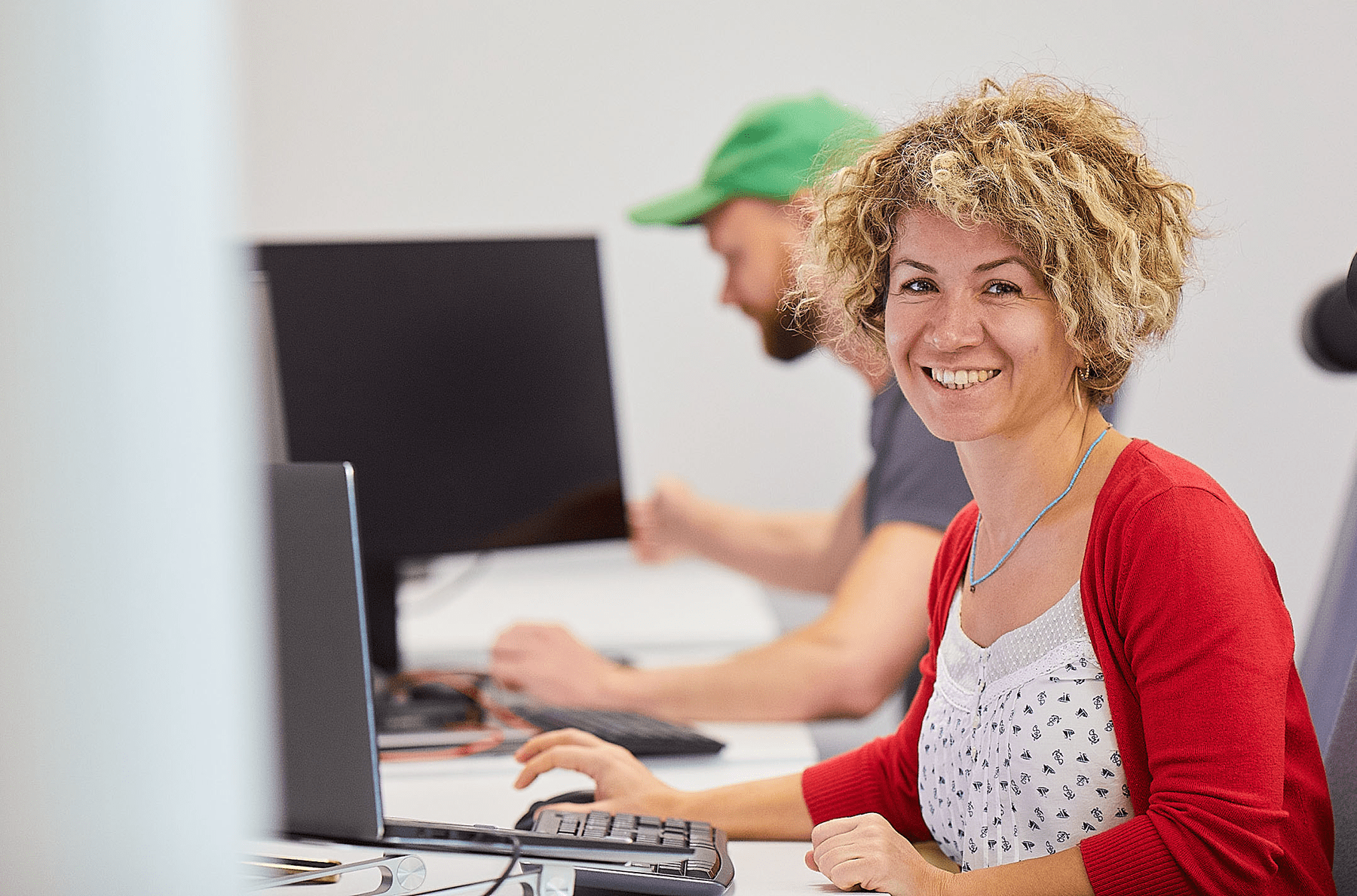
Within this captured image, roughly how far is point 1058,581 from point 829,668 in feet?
1.74

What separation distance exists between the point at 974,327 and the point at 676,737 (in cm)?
59

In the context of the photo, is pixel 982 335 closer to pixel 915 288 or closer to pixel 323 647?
pixel 915 288

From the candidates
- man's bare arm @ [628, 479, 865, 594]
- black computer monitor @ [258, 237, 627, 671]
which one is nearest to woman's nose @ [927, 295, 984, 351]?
black computer monitor @ [258, 237, 627, 671]

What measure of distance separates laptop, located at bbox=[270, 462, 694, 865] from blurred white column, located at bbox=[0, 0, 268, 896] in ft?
1.77

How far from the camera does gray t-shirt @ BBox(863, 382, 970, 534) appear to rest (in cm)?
136

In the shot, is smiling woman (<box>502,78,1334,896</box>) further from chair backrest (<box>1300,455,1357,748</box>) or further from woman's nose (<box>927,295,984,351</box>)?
chair backrest (<box>1300,455,1357,748</box>)

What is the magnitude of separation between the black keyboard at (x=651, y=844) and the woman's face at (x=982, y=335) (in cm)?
35

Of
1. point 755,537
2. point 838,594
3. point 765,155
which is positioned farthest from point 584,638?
point 765,155

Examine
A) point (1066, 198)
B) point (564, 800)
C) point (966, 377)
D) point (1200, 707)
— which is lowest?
point (564, 800)

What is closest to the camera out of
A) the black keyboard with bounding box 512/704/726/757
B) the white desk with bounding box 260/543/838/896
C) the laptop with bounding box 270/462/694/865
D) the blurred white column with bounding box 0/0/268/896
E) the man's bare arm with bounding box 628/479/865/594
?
the blurred white column with bounding box 0/0/268/896

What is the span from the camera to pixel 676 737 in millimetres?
1230

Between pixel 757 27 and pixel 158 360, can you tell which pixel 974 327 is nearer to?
pixel 158 360

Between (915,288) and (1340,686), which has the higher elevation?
(915,288)

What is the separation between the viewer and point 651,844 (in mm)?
841
